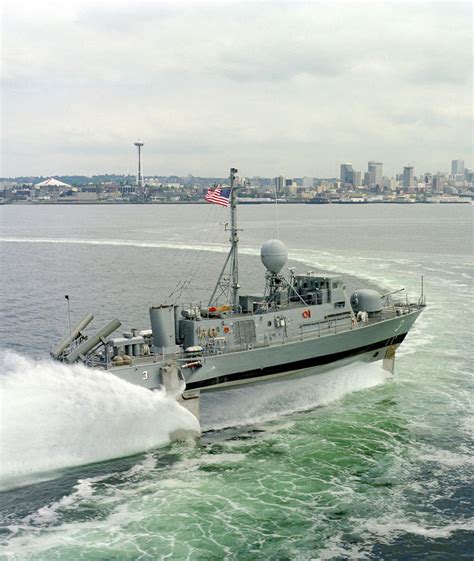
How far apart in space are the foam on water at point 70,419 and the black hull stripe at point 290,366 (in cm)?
225

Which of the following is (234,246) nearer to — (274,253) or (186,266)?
(274,253)

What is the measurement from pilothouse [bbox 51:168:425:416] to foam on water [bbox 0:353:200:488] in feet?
3.30

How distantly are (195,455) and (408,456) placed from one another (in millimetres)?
7960

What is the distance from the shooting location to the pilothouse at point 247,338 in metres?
27.6

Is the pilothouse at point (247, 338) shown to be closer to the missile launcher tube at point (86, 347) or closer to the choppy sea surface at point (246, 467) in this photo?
the missile launcher tube at point (86, 347)

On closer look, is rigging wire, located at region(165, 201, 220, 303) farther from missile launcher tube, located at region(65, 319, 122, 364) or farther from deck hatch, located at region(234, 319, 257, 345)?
missile launcher tube, located at region(65, 319, 122, 364)

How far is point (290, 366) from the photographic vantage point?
102ft

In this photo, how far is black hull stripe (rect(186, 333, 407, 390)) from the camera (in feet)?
93.3

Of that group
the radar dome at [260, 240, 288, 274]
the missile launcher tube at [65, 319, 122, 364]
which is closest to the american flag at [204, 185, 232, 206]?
the radar dome at [260, 240, 288, 274]

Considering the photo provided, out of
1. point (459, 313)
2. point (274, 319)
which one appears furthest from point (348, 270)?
point (274, 319)

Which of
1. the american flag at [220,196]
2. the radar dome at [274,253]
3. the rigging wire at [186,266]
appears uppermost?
the american flag at [220,196]

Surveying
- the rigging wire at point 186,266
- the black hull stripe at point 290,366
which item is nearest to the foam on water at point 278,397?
the black hull stripe at point 290,366

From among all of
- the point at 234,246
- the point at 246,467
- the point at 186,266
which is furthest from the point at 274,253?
the point at 186,266

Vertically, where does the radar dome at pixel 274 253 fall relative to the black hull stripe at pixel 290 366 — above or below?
above
